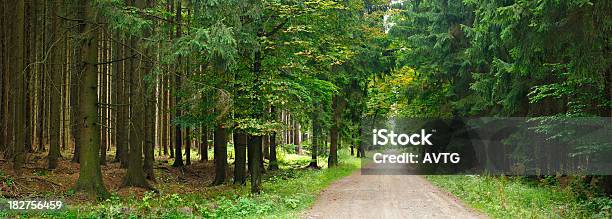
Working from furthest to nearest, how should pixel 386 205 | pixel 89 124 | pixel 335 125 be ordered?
pixel 335 125, pixel 386 205, pixel 89 124

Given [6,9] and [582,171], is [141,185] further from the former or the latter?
[582,171]

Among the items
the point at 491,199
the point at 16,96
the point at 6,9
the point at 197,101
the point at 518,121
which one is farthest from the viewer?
the point at 518,121

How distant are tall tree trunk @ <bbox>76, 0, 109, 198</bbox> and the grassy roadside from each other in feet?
31.4

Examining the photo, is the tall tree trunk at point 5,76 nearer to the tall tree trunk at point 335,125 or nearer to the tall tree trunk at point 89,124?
the tall tree trunk at point 89,124

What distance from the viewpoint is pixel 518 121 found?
19.4m

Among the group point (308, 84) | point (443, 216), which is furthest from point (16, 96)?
point (443, 216)

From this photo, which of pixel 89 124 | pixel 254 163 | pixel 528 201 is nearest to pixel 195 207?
pixel 89 124

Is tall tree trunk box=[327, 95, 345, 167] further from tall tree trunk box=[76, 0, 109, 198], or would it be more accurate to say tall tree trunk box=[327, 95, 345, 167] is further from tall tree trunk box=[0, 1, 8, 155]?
tall tree trunk box=[76, 0, 109, 198]

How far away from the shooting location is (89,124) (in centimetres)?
1227

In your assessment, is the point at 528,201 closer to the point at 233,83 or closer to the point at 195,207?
the point at 233,83

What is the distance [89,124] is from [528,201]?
11620mm

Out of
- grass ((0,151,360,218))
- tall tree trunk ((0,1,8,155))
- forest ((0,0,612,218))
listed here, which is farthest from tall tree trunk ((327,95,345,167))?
tall tree trunk ((0,1,8,155))

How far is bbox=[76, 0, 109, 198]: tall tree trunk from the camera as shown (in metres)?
12.2

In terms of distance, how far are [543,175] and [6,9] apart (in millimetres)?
20235
